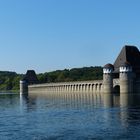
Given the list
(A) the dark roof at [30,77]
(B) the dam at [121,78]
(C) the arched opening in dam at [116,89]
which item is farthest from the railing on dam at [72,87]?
(A) the dark roof at [30,77]

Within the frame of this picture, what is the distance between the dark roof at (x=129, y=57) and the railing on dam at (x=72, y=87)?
278 inches

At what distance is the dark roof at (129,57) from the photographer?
112100 mm

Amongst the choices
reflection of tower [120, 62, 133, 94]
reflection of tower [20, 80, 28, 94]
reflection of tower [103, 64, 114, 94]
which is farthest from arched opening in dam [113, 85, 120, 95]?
reflection of tower [20, 80, 28, 94]

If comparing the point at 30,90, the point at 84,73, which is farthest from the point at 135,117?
the point at 84,73

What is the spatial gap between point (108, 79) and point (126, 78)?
727 centimetres

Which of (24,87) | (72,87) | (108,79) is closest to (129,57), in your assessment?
(108,79)

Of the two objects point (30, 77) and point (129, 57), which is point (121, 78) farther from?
point (30, 77)

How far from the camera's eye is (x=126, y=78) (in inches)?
4156

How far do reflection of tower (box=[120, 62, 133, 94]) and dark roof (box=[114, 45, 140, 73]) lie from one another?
3.53 m

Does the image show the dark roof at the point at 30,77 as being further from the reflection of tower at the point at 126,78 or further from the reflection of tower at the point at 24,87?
the reflection of tower at the point at 126,78

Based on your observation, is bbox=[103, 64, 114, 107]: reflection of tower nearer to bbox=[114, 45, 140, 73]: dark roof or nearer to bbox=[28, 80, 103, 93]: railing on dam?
bbox=[114, 45, 140, 73]: dark roof

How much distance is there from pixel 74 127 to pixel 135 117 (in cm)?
868

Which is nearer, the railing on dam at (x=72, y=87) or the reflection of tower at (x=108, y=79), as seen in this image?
the reflection of tower at (x=108, y=79)

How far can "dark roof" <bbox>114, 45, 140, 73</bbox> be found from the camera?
11210cm
